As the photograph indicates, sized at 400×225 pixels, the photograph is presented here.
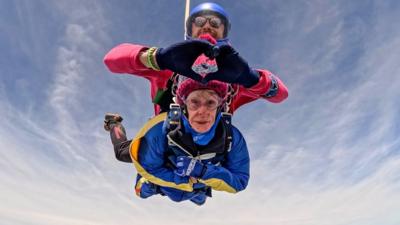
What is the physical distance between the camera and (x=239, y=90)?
15.2 feet

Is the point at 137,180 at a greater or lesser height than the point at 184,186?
greater

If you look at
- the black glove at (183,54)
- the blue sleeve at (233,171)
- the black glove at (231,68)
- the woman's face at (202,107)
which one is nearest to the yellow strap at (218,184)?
the blue sleeve at (233,171)

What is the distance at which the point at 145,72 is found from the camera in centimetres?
400

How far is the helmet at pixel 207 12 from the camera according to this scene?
14.4 ft

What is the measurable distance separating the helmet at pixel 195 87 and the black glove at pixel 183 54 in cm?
68

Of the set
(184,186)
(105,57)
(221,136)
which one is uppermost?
(105,57)

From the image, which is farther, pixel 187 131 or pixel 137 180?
pixel 137 180

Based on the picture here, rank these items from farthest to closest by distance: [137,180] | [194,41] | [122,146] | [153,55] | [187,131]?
[137,180]
[122,146]
[187,131]
[153,55]
[194,41]

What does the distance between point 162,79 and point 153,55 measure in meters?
1.06

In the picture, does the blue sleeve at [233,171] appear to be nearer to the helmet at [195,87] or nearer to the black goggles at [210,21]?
the helmet at [195,87]

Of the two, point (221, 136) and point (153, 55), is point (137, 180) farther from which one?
point (153, 55)

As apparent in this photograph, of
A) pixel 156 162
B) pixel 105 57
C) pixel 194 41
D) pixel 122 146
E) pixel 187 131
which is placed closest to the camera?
pixel 194 41

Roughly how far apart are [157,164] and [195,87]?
126cm

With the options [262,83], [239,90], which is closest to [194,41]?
[262,83]
